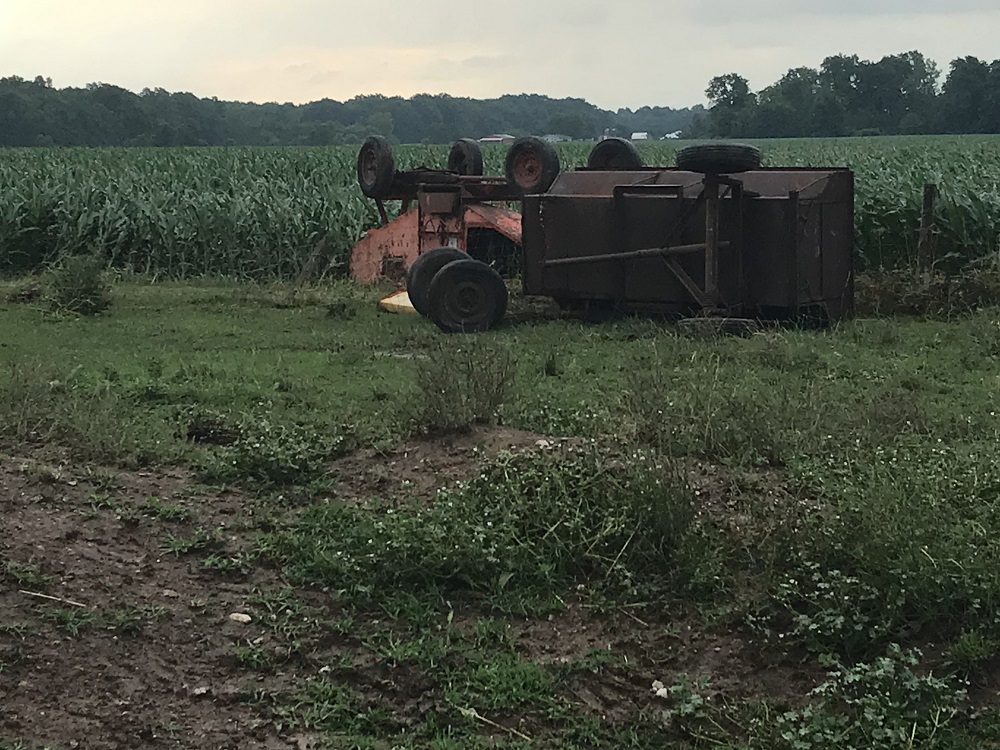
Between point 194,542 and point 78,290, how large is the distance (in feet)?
28.0

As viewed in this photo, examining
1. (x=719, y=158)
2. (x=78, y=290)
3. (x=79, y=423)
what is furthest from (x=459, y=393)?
(x=78, y=290)

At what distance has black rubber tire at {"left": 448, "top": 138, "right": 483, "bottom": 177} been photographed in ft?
54.2

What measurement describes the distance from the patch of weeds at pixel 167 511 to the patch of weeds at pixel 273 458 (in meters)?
0.54

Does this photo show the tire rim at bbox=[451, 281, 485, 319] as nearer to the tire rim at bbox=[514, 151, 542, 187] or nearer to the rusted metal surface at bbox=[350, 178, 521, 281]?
the rusted metal surface at bbox=[350, 178, 521, 281]

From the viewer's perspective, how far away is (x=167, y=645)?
455 centimetres

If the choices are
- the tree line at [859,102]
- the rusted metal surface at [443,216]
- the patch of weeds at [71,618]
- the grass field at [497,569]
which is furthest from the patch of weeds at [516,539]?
the tree line at [859,102]

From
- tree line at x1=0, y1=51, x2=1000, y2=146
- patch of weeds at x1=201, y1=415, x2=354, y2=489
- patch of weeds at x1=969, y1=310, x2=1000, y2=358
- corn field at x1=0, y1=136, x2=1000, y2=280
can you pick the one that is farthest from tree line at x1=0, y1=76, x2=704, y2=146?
patch of weeds at x1=201, y1=415, x2=354, y2=489

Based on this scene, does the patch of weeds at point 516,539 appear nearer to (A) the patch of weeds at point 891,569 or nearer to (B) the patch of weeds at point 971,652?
(A) the patch of weeds at point 891,569

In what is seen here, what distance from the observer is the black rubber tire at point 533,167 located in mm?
14469

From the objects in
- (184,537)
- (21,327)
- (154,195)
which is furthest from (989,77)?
(184,537)

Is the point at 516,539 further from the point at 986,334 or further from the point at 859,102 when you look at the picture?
the point at 859,102

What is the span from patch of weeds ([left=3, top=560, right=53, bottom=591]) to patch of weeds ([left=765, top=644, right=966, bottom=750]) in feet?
8.95

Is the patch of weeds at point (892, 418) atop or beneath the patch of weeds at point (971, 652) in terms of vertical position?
atop

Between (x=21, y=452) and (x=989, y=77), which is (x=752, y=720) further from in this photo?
(x=989, y=77)
